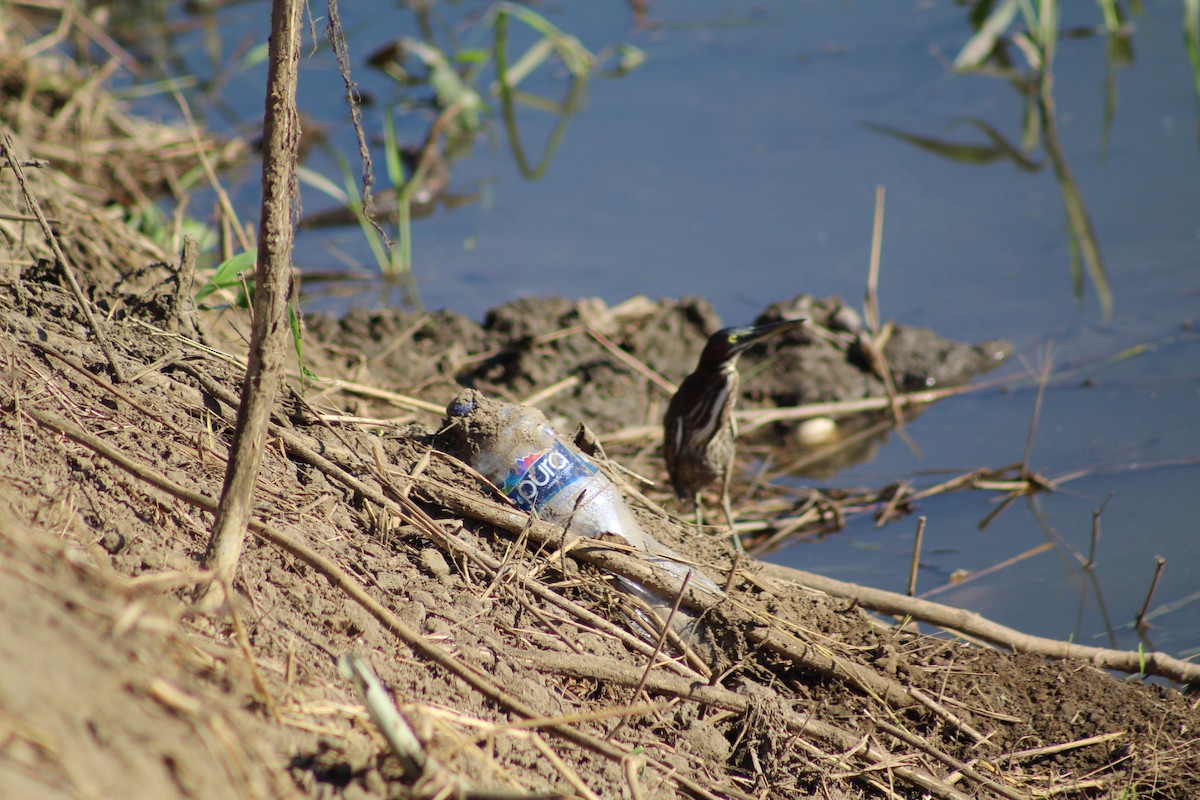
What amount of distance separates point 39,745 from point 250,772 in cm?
36

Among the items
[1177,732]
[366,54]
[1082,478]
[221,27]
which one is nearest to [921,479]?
[1082,478]

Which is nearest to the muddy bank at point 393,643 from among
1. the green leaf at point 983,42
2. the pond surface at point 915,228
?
the pond surface at point 915,228

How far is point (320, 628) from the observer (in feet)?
7.17

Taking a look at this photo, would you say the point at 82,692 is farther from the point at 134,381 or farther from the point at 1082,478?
the point at 1082,478

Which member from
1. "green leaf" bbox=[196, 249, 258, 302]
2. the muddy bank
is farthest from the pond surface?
"green leaf" bbox=[196, 249, 258, 302]

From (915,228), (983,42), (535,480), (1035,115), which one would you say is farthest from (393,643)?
(983,42)

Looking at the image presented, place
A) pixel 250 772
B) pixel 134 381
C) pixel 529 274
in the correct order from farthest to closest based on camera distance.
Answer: pixel 529 274 → pixel 134 381 → pixel 250 772

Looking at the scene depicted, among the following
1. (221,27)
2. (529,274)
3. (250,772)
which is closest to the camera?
(250,772)

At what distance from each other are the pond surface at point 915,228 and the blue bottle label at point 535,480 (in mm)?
1725

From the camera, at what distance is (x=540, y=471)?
2820 millimetres

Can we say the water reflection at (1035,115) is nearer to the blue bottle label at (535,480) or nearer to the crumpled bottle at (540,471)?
the crumpled bottle at (540,471)

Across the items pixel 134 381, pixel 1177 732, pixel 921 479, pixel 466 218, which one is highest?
pixel 134 381

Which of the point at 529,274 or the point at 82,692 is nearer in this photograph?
the point at 82,692

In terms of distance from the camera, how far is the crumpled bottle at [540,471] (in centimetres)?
281
